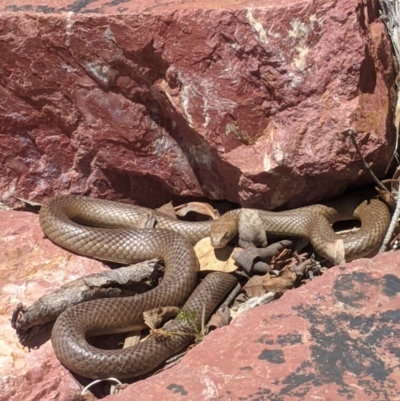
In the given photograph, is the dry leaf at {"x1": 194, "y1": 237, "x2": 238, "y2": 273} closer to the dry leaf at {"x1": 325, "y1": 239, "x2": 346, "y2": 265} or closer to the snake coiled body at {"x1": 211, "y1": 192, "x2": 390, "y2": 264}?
the snake coiled body at {"x1": 211, "y1": 192, "x2": 390, "y2": 264}

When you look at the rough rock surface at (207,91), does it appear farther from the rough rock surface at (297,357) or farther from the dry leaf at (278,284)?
the rough rock surface at (297,357)

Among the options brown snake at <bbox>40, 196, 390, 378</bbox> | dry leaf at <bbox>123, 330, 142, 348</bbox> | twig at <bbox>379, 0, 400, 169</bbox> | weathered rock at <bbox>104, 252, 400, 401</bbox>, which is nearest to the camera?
weathered rock at <bbox>104, 252, 400, 401</bbox>

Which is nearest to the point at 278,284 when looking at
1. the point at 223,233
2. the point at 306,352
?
the point at 223,233

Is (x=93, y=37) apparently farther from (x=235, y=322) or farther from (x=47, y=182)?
(x=235, y=322)

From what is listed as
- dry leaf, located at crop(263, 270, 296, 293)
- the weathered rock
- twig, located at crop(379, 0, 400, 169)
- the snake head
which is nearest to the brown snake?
the snake head

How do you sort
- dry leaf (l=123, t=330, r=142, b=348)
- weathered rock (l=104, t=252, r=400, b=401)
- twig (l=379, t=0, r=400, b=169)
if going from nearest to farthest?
weathered rock (l=104, t=252, r=400, b=401) → dry leaf (l=123, t=330, r=142, b=348) → twig (l=379, t=0, r=400, b=169)

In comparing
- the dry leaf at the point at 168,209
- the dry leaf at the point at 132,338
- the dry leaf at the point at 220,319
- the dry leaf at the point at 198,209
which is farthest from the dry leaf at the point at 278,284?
the dry leaf at the point at 168,209

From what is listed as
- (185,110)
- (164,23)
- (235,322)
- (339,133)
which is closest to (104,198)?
(185,110)
